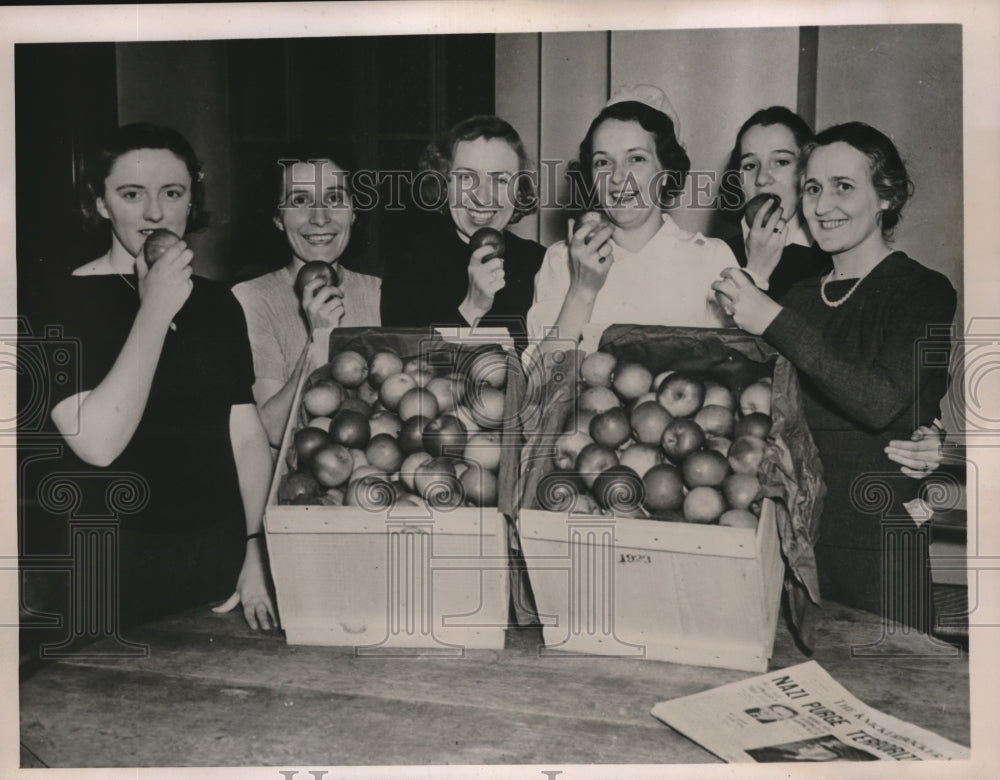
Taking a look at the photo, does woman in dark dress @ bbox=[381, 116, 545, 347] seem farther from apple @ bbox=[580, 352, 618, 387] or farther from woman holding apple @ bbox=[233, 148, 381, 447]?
apple @ bbox=[580, 352, 618, 387]

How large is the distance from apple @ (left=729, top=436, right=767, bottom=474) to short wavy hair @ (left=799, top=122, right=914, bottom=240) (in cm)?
69

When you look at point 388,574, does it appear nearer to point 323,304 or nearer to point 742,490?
point 323,304

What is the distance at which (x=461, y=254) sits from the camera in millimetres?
2637

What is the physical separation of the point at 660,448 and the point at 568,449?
0.70ft

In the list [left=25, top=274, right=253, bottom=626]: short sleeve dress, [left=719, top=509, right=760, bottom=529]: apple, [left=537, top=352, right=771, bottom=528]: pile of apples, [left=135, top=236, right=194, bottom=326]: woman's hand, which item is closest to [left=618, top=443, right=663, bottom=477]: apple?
[left=537, top=352, right=771, bottom=528]: pile of apples

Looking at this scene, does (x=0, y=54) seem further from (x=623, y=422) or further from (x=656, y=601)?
(x=656, y=601)

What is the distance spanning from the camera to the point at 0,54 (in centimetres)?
257

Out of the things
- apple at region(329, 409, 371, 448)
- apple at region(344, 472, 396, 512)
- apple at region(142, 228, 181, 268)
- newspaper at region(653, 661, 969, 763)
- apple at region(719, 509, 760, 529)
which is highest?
apple at region(142, 228, 181, 268)

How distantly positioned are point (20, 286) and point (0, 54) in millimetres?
578

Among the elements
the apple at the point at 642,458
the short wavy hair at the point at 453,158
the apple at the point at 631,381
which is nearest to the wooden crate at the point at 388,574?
the apple at the point at 642,458

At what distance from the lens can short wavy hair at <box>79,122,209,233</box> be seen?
2.59 m

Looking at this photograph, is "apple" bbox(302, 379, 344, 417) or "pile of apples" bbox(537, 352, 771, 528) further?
"apple" bbox(302, 379, 344, 417)

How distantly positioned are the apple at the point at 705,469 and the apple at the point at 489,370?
1.62 ft

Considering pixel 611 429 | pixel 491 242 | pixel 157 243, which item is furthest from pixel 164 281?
pixel 611 429
